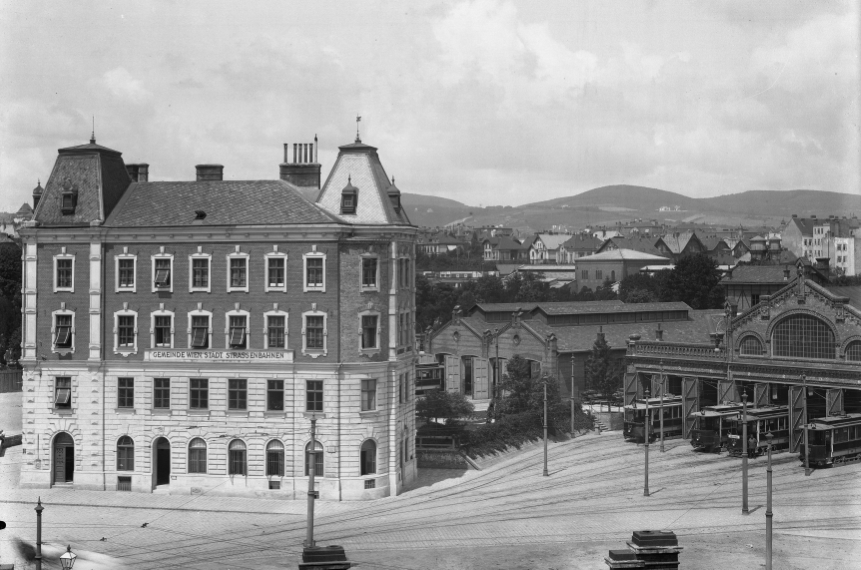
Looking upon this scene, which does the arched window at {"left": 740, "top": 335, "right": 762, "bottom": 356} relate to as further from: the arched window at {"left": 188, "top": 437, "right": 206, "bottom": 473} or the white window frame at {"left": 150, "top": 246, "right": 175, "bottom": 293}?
the white window frame at {"left": 150, "top": 246, "right": 175, "bottom": 293}

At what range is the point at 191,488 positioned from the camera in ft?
202

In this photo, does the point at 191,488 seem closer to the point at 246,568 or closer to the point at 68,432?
the point at 68,432

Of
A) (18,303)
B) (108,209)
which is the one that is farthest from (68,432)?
(18,303)

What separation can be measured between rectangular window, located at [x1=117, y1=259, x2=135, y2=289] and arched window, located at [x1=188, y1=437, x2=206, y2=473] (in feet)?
28.6

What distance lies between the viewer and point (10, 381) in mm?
103062

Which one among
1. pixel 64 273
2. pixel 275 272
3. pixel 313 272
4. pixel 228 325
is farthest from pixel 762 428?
pixel 64 273

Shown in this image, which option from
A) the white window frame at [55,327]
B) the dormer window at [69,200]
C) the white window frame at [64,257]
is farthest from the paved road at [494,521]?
the dormer window at [69,200]

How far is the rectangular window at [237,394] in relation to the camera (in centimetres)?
6159

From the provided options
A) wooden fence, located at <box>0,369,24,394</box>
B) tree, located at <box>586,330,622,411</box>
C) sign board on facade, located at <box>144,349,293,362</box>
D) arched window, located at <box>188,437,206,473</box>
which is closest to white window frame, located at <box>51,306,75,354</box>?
sign board on facade, located at <box>144,349,293,362</box>

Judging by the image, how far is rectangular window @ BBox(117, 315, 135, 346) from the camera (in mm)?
62656

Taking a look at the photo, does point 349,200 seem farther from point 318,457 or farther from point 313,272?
point 318,457

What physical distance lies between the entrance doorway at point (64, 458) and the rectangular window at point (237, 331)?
10.2 m

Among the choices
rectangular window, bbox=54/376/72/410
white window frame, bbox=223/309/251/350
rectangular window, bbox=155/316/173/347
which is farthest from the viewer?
rectangular window, bbox=54/376/72/410

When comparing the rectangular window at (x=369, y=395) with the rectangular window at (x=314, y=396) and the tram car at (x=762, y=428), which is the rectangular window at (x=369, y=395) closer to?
the rectangular window at (x=314, y=396)
